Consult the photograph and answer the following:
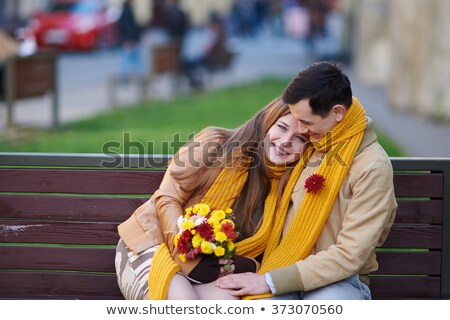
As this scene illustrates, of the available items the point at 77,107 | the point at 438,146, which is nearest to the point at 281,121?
the point at 438,146

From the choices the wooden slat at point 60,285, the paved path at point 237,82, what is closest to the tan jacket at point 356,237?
the wooden slat at point 60,285

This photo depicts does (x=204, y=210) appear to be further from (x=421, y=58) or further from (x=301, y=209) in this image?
(x=421, y=58)

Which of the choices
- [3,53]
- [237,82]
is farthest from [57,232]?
[237,82]

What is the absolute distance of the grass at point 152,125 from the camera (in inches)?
428

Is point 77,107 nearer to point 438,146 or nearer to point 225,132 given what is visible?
point 438,146

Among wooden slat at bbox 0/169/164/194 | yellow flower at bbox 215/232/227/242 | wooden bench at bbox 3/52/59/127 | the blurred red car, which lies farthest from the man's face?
the blurred red car

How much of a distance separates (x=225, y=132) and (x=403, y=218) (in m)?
0.90

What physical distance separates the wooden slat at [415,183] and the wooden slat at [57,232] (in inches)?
50.7

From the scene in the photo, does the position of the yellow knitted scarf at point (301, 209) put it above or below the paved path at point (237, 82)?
above

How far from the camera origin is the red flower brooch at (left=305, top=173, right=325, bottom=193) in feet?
12.6

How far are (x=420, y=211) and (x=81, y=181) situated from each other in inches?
60.3

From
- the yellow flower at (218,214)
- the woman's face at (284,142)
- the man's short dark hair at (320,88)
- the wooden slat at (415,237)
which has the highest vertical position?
the man's short dark hair at (320,88)

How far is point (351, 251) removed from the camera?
12.1 feet

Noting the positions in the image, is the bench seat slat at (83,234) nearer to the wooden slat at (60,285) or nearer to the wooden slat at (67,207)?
the wooden slat at (67,207)
